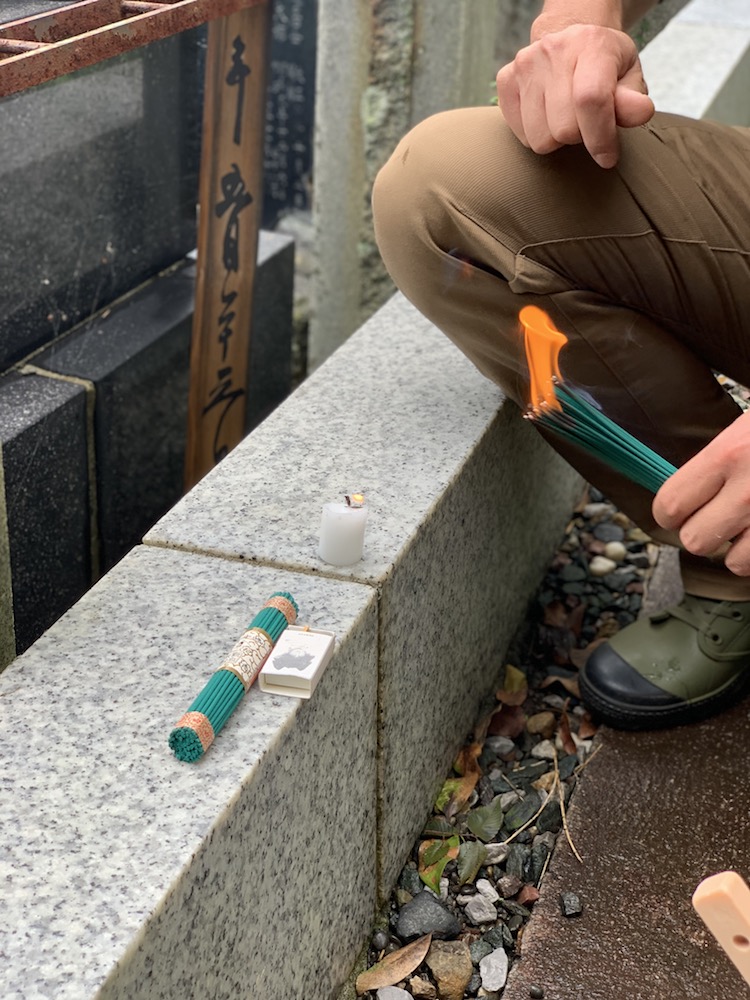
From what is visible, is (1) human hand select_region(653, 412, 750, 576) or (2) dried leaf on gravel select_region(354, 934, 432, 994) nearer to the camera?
(1) human hand select_region(653, 412, 750, 576)

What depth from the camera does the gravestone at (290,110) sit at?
15.7ft

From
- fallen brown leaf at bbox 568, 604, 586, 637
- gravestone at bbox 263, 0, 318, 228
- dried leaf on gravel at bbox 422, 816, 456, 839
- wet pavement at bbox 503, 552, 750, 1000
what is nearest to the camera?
wet pavement at bbox 503, 552, 750, 1000

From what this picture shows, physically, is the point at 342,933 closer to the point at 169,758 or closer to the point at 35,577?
the point at 169,758

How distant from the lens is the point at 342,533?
1.77 meters

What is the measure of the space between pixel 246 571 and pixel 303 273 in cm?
320

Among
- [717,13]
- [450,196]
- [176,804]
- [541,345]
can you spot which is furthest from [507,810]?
[717,13]

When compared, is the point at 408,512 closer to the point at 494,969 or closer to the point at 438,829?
the point at 438,829

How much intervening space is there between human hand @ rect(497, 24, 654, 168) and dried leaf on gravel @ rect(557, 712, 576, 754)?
3.80ft

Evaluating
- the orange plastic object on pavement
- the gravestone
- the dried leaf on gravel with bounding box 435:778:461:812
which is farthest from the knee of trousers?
the gravestone

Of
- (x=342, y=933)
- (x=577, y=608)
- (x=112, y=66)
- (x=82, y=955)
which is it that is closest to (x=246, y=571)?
(x=342, y=933)

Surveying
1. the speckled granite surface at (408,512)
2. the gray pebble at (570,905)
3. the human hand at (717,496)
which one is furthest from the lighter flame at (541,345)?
the gray pebble at (570,905)

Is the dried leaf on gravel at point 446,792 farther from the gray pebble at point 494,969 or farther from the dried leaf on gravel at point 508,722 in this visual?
the gray pebble at point 494,969

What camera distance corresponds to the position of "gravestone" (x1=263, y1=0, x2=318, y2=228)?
479 centimetres

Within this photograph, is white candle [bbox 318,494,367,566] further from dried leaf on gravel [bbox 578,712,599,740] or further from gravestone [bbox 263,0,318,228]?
gravestone [bbox 263,0,318,228]
